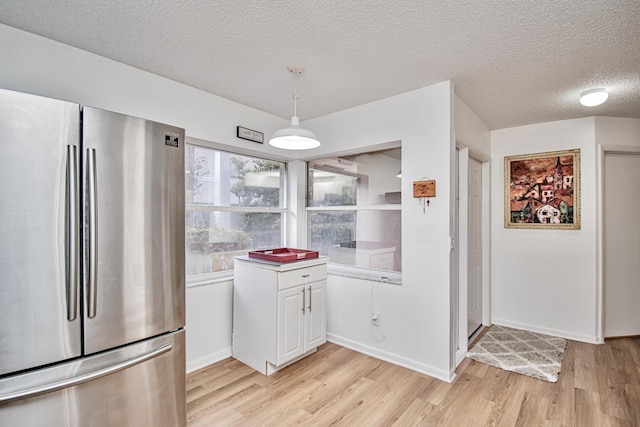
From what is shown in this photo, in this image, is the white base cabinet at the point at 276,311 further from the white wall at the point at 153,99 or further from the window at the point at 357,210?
the window at the point at 357,210

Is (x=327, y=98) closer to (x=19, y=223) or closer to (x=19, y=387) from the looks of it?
(x=19, y=223)

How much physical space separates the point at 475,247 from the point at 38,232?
3.84m

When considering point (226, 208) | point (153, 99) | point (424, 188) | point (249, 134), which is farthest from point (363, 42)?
point (226, 208)

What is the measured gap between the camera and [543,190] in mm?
3598

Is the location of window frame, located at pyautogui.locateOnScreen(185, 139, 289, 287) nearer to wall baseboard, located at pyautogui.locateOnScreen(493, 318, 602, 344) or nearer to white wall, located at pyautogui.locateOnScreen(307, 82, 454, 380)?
white wall, located at pyautogui.locateOnScreen(307, 82, 454, 380)

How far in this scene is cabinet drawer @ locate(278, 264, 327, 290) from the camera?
260 cm

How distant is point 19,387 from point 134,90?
6.43 ft

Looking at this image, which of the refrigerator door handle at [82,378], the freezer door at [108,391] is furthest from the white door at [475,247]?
the refrigerator door handle at [82,378]

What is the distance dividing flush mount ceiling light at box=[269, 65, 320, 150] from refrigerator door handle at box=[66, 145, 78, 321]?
1212 mm

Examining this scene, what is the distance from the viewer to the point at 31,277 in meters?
1.27

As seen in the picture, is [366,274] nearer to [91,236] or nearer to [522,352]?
[522,352]

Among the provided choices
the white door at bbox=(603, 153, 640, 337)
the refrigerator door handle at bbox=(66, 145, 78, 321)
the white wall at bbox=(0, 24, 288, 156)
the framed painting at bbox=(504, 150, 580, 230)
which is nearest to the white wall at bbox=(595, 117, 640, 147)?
the white door at bbox=(603, 153, 640, 337)

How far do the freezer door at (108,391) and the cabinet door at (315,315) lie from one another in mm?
1268

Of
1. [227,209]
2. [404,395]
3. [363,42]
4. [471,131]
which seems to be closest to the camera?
[363,42]
